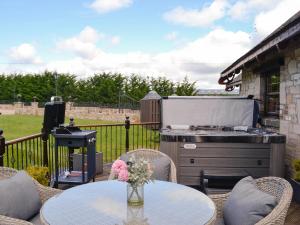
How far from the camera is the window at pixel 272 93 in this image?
5666 millimetres

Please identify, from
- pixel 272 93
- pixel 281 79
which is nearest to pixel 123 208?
pixel 281 79

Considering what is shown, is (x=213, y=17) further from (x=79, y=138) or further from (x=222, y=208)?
(x=222, y=208)

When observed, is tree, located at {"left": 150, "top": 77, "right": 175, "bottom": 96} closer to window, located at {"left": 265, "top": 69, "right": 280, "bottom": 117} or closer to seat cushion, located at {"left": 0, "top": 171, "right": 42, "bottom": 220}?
window, located at {"left": 265, "top": 69, "right": 280, "bottom": 117}

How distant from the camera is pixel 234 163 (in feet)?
14.4

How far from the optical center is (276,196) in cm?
210

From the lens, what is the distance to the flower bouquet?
6.15ft

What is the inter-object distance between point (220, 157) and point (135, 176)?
2773mm

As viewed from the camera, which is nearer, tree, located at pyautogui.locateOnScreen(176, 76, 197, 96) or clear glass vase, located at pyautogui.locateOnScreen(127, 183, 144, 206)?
clear glass vase, located at pyautogui.locateOnScreen(127, 183, 144, 206)

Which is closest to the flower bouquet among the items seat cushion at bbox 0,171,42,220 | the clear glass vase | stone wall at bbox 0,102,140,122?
the clear glass vase

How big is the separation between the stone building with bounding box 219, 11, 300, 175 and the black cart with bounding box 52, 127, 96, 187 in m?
2.93

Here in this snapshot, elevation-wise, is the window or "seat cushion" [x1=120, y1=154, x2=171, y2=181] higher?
the window

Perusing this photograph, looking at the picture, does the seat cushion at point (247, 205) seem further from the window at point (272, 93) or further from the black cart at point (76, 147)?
the window at point (272, 93)

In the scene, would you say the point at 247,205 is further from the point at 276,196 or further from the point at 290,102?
the point at 290,102

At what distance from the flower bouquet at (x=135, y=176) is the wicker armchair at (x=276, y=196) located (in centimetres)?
70
